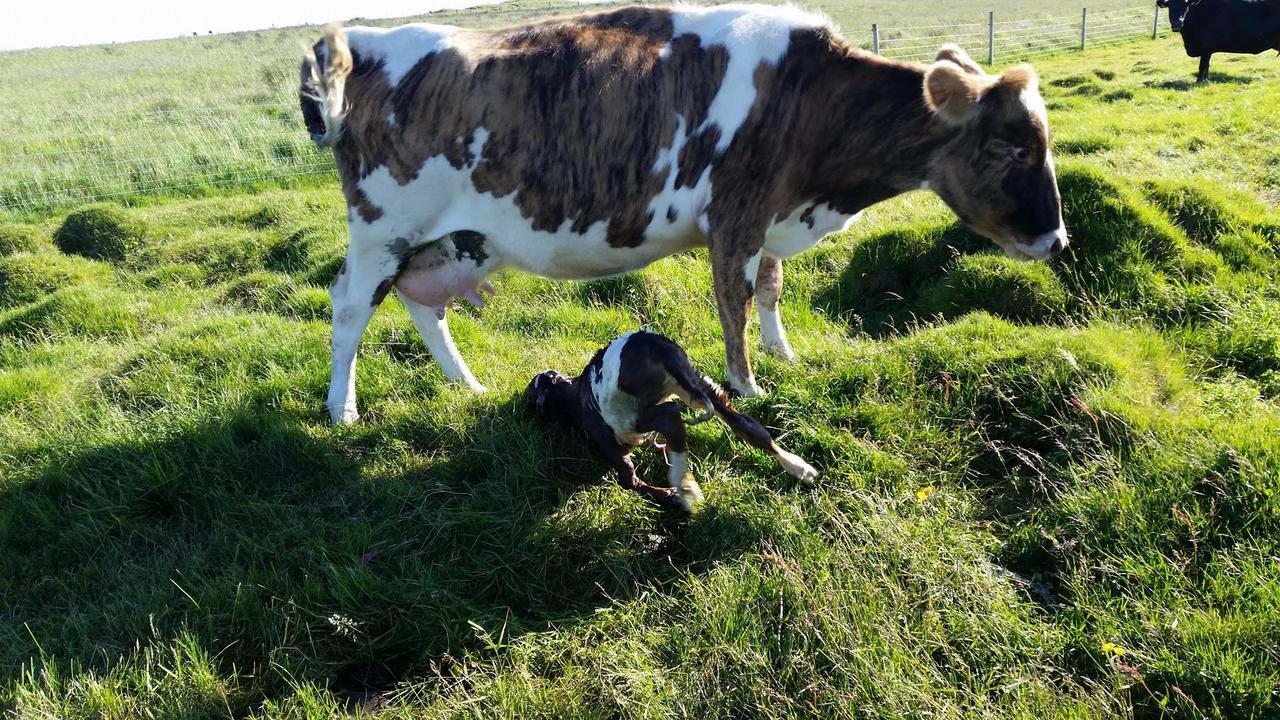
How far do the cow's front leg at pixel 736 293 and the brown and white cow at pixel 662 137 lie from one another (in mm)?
10

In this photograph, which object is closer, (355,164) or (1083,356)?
(1083,356)

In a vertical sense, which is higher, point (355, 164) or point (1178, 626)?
point (355, 164)

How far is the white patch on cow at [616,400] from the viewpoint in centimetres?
380

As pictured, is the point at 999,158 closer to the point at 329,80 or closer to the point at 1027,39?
the point at 329,80

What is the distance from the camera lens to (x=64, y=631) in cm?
346

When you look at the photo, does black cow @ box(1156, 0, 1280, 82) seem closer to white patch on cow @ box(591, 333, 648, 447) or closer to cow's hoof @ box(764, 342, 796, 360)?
cow's hoof @ box(764, 342, 796, 360)

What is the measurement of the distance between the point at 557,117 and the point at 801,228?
5.13 feet

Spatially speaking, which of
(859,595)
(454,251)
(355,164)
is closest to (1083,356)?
(859,595)

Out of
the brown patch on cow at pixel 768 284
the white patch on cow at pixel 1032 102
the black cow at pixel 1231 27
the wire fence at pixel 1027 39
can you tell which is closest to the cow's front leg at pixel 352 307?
the brown patch on cow at pixel 768 284

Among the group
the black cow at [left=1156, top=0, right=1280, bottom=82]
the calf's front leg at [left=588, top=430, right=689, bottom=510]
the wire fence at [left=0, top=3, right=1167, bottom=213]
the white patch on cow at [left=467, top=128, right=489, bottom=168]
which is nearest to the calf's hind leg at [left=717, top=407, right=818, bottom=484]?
the calf's front leg at [left=588, top=430, right=689, bottom=510]

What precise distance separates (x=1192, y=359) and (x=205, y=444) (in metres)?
5.50

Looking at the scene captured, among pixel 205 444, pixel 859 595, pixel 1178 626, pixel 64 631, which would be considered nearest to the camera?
pixel 1178 626

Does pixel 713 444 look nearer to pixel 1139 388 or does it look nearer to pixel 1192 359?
pixel 1139 388

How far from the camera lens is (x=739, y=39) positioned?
15.1 ft
